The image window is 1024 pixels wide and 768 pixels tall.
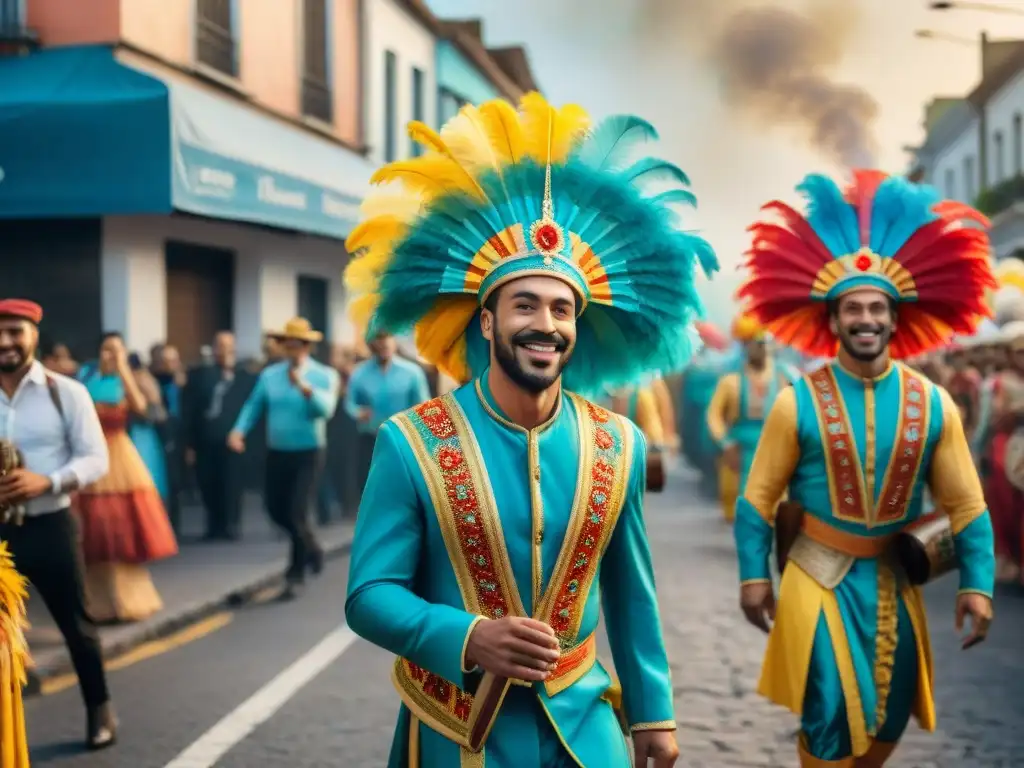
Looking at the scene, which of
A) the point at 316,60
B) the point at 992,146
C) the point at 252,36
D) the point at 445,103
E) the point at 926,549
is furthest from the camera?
the point at 992,146

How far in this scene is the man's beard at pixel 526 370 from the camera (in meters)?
3.10

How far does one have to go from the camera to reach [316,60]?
21.1 metres

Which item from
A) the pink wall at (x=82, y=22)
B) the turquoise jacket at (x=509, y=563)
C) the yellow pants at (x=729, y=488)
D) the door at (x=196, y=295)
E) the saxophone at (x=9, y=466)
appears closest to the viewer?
the turquoise jacket at (x=509, y=563)

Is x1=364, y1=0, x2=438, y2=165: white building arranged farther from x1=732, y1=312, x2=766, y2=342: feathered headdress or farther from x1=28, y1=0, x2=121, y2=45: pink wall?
x1=732, y1=312, x2=766, y2=342: feathered headdress

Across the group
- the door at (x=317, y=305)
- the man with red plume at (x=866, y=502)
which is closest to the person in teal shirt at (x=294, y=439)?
the man with red plume at (x=866, y=502)

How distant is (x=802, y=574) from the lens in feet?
16.4

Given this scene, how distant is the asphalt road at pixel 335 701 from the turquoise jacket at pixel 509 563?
2748 millimetres

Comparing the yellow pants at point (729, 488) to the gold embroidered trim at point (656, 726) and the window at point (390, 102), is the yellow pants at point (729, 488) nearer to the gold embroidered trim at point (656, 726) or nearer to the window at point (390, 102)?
the gold embroidered trim at point (656, 726)

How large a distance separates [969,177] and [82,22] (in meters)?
34.1

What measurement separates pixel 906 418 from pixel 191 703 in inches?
147

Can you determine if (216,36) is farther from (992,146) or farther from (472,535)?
(992,146)

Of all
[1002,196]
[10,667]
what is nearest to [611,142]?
[10,667]

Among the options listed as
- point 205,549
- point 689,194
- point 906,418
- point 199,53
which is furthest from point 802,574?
point 199,53

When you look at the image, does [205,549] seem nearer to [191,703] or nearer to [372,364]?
[372,364]
